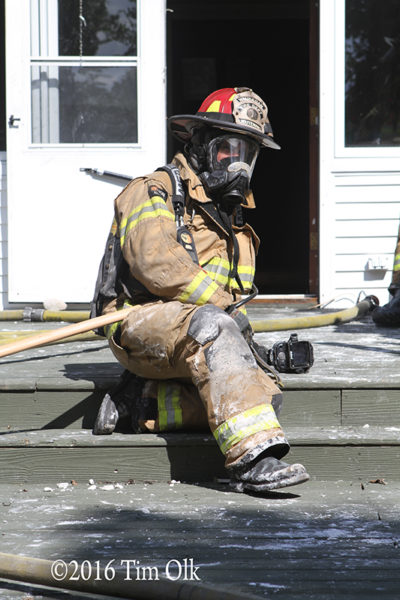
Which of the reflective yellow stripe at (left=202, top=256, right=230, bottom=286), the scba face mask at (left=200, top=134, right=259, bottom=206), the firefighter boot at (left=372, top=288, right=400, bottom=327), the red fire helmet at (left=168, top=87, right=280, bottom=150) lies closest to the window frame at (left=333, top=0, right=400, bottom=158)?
the firefighter boot at (left=372, top=288, right=400, bottom=327)

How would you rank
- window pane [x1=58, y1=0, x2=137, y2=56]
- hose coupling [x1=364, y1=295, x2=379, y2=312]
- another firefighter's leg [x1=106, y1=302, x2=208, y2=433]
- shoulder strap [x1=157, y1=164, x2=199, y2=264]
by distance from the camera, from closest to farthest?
1. another firefighter's leg [x1=106, y1=302, x2=208, y2=433]
2. shoulder strap [x1=157, y1=164, x2=199, y2=264]
3. hose coupling [x1=364, y1=295, x2=379, y2=312]
4. window pane [x1=58, y1=0, x2=137, y2=56]

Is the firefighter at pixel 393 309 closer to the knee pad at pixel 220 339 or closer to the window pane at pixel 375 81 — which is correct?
the window pane at pixel 375 81

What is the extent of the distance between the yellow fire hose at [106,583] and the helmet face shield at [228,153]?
1871 millimetres

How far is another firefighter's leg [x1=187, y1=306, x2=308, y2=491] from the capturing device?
10.1ft

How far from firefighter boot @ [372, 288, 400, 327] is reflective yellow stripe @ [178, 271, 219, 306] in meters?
2.32

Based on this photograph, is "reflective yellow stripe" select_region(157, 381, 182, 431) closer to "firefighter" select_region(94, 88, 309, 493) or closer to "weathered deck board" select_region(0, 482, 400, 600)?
"firefighter" select_region(94, 88, 309, 493)

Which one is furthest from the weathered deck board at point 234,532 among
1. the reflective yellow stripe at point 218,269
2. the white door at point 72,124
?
the white door at point 72,124

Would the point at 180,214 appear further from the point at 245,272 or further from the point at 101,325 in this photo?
the point at 101,325

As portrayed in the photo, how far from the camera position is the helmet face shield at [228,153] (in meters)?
3.70

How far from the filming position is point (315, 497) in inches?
125

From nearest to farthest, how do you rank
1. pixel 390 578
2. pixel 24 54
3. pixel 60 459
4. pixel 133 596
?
pixel 133 596 < pixel 390 578 < pixel 60 459 < pixel 24 54

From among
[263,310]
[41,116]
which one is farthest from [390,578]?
[41,116]

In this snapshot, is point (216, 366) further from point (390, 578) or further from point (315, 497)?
point (390, 578)

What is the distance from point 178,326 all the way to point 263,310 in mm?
2932
